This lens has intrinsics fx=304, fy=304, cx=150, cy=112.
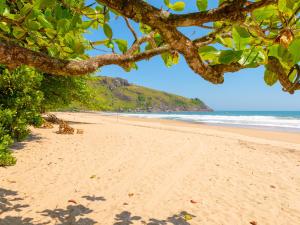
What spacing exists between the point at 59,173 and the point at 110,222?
338 cm

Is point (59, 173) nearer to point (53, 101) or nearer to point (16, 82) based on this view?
point (16, 82)

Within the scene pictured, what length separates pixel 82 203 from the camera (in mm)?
6176

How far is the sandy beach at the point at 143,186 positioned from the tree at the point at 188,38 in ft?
12.8

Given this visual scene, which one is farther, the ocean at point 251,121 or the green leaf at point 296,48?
the ocean at point 251,121

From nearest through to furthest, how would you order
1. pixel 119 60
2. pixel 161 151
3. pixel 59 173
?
pixel 119 60
pixel 59 173
pixel 161 151

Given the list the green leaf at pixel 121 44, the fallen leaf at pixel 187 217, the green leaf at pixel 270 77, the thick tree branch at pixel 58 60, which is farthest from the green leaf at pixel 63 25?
the fallen leaf at pixel 187 217

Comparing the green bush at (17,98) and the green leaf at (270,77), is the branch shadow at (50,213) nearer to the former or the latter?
the green bush at (17,98)

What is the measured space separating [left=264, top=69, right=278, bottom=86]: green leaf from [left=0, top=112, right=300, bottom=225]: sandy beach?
4.44 metres

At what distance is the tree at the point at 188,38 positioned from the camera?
1.17 m

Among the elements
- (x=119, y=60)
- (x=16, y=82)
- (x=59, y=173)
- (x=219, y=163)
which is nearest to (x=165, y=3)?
(x=119, y=60)

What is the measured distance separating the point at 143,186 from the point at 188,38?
6162 millimetres

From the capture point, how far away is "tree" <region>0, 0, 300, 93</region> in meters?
1.17

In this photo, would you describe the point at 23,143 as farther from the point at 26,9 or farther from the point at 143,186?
the point at 26,9

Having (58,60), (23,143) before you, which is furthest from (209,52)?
(23,143)
